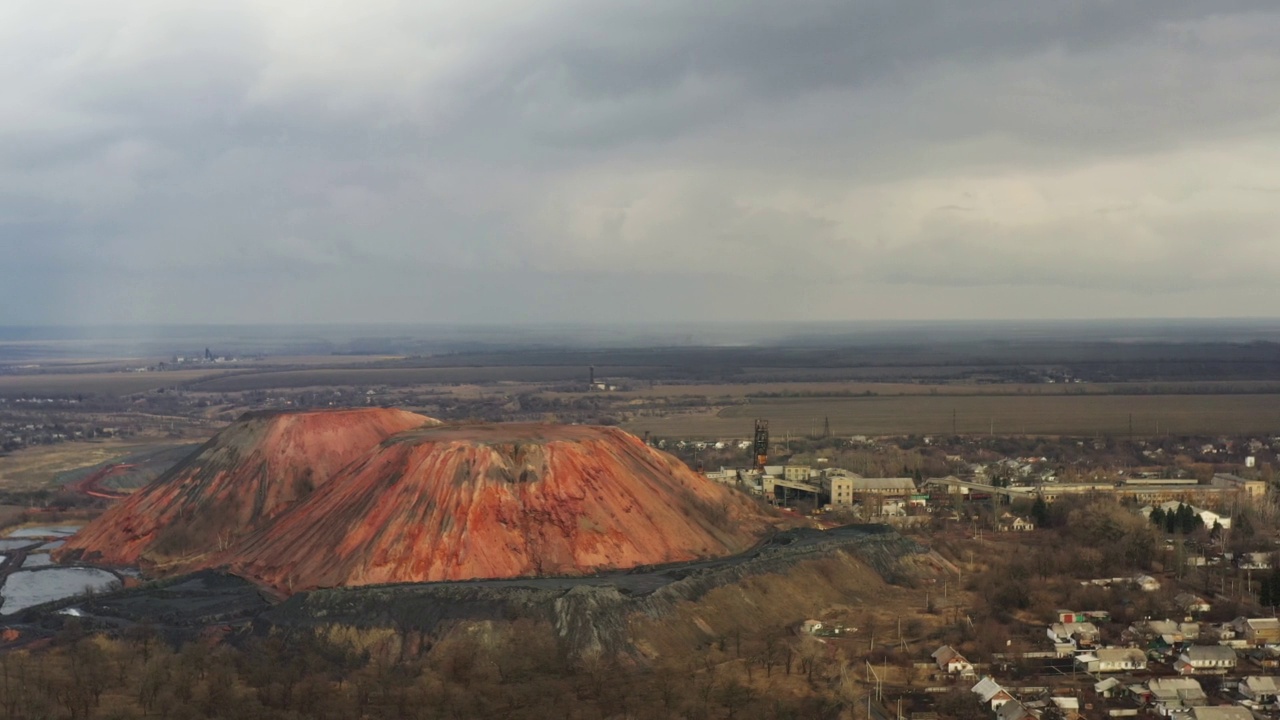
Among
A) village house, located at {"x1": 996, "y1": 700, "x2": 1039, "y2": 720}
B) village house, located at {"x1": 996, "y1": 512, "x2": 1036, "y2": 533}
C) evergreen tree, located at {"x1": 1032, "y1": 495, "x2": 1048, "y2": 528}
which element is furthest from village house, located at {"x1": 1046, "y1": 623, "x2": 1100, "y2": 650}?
evergreen tree, located at {"x1": 1032, "y1": 495, "x2": 1048, "y2": 528}

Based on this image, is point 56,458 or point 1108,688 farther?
point 56,458

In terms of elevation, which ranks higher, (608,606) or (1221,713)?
(608,606)

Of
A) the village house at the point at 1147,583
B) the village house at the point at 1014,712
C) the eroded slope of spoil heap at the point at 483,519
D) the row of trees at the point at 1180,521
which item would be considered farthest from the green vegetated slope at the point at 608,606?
the row of trees at the point at 1180,521

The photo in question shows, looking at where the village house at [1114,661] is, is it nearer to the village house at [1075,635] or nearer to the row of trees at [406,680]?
the village house at [1075,635]

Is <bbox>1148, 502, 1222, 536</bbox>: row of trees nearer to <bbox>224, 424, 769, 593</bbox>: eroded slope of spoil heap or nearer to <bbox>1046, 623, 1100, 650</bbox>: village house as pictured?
<bbox>1046, 623, 1100, 650</bbox>: village house

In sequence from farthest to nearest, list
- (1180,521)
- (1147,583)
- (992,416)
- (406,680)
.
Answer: (992,416)
(1180,521)
(1147,583)
(406,680)

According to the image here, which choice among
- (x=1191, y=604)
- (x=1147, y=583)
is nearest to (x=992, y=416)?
(x=1147, y=583)

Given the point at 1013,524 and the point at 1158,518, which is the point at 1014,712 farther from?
the point at 1013,524
